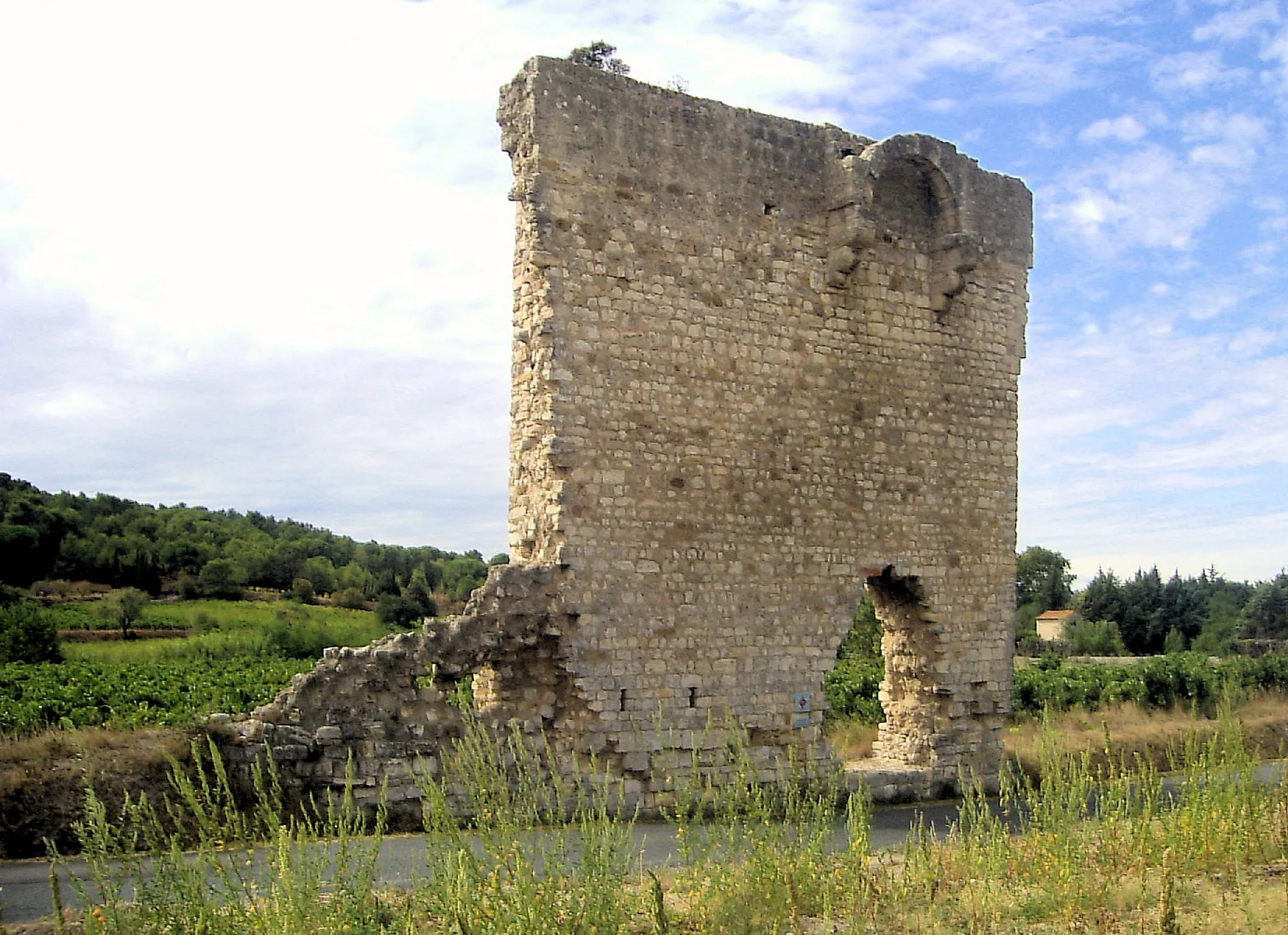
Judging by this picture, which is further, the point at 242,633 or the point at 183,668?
the point at 242,633

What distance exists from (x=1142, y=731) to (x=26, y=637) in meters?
29.7

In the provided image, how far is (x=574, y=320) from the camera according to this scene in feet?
30.2

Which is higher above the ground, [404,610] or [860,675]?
[404,610]

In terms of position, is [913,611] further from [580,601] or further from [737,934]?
[737,934]

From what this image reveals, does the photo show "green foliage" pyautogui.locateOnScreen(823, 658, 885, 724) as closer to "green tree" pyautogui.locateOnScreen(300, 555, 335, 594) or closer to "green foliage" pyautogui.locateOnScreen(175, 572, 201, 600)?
"green tree" pyautogui.locateOnScreen(300, 555, 335, 594)

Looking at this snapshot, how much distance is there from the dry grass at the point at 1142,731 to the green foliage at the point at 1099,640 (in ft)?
67.4

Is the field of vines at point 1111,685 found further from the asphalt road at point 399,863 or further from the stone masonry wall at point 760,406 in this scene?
the asphalt road at point 399,863

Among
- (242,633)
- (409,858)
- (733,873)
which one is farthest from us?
(242,633)

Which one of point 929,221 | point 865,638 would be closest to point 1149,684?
point 865,638

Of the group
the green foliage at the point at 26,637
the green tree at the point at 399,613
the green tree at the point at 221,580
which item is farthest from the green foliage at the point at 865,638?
the green tree at the point at 221,580

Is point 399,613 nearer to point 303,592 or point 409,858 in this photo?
point 303,592

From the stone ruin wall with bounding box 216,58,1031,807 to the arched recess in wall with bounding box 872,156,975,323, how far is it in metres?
0.03

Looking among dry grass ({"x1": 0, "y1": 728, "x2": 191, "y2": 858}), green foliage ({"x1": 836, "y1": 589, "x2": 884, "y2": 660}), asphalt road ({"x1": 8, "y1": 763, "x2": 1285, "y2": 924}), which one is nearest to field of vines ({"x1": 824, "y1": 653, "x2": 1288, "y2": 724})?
green foliage ({"x1": 836, "y1": 589, "x2": 884, "y2": 660})

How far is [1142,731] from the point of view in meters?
14.9
